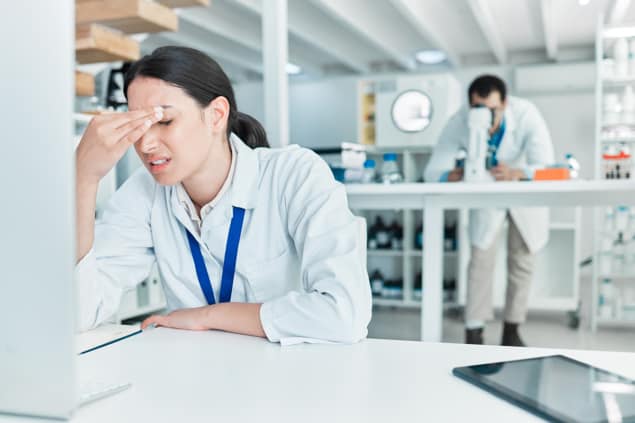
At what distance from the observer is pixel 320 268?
1032mm

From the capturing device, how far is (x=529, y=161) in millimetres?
3230

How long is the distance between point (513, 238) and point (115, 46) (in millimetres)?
2384

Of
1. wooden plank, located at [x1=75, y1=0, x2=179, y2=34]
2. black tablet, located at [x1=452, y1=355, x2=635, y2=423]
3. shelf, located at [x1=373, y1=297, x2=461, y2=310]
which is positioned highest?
wooden plank, located at [x1=75, y1=0, x2=179, y2=34]

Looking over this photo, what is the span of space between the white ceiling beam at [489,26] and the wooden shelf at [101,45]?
9.98ft

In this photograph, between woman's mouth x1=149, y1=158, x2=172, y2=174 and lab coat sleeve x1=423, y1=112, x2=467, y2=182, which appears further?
lab coat sleeve x1=423, y1=112, x2=467, y2=182

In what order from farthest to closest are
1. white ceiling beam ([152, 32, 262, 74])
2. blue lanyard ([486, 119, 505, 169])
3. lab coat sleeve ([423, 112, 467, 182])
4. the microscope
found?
1. white ceiling beam ([152, 32, 262, 74])
2. lab coat sleeve ([423, 112, 467, 182])
3. blue lanyard ([486, 119, 505, 169])
4. the microscope

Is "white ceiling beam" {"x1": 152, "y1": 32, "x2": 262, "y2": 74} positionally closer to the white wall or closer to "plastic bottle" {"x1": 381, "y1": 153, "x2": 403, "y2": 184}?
the white wall

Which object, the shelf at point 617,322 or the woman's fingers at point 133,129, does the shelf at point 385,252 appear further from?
the woman's fingers at point 133,129

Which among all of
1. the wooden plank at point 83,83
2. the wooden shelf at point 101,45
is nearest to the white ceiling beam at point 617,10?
the wooden shelf at point 101,45

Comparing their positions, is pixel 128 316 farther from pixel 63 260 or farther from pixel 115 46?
pixel 63 260

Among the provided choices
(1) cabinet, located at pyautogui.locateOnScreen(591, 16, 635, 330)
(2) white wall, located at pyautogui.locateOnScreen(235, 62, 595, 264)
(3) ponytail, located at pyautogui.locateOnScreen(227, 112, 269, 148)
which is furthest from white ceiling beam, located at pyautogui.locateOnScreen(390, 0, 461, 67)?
(3) ponytail, located at pyautogui.locateOnScreen(227, 112, 269, 148)

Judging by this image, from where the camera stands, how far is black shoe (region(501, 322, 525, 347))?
11.1 ft

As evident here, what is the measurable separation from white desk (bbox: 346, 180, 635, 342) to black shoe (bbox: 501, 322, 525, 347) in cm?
118

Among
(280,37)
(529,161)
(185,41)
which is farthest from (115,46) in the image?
(185,41)
